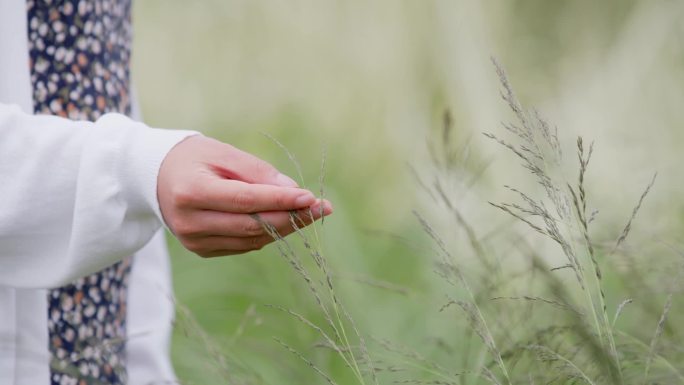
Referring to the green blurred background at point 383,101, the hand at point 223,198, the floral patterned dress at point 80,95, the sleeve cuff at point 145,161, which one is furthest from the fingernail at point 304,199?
the green blurred background at point 383,101

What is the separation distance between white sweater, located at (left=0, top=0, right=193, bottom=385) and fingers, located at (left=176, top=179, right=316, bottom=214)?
67 mm

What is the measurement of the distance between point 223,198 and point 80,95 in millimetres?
325

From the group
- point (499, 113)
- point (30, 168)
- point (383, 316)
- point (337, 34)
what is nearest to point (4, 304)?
point (30, 168)

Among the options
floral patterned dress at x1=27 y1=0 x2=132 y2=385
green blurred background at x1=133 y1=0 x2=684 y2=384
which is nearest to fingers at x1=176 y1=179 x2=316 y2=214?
floral patterned dress at x1=27 y1=0 x2=132 y2=385

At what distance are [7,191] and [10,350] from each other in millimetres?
159

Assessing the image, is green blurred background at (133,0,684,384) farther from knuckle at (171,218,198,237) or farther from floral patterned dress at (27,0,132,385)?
knuckle at (171,218,198,237)

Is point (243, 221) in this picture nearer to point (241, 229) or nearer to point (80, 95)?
point (241, 229)

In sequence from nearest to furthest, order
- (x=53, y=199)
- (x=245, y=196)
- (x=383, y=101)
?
1. (x=245, y=196)
2. (x=53, y=199)
3. (x=383, y=101)

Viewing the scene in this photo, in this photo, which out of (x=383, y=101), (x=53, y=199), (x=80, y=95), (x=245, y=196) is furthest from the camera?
(x=383, y=101)

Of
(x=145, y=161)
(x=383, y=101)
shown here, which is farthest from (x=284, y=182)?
(x=383, y=101)

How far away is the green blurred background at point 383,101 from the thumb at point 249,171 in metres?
1.04

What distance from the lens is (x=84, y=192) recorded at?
0.82 m

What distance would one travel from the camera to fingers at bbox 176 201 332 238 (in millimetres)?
757

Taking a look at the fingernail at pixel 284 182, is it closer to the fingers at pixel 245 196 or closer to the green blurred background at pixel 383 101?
the fingers at pixel 245 196
